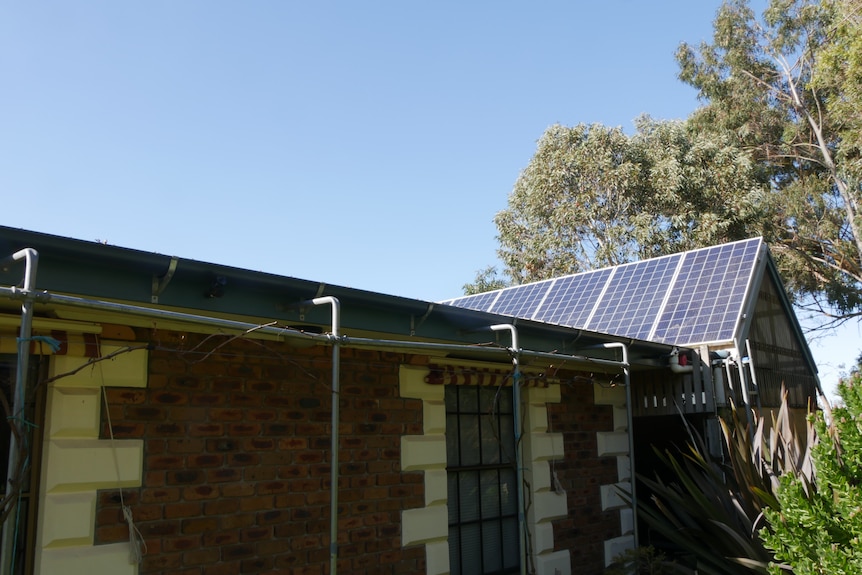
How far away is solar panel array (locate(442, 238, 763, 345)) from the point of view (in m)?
9.06

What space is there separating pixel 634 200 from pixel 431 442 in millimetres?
20908

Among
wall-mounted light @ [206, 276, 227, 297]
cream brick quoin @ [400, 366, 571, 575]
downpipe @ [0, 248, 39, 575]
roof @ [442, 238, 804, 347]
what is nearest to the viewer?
downpipe @ [0, 248, 39, 575]

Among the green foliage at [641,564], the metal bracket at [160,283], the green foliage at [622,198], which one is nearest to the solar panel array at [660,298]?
the green foliage at [641,564]

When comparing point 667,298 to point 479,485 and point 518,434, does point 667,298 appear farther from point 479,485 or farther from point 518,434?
point 518,434

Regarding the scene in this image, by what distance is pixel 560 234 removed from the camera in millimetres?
26406

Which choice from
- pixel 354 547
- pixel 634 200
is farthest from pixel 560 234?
pixel 354 547

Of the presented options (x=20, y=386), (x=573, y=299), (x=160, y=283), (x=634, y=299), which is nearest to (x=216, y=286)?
(x=160, y=283)

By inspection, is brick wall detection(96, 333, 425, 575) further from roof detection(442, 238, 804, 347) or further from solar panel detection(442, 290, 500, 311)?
solar panel detection(442, 290, 500, 311)

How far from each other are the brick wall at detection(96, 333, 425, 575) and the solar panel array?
4.49 m

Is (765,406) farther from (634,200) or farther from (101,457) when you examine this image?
(634,200)

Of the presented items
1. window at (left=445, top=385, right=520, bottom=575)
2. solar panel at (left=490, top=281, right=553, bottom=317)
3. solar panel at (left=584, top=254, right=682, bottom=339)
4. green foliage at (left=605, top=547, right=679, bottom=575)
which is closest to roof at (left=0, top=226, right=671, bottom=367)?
window at (left=445, top=385, right=520, bottom=575)

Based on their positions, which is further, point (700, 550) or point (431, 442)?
point (700, 550)

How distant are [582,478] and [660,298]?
11.3 ft

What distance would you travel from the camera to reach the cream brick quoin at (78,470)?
3.98m
